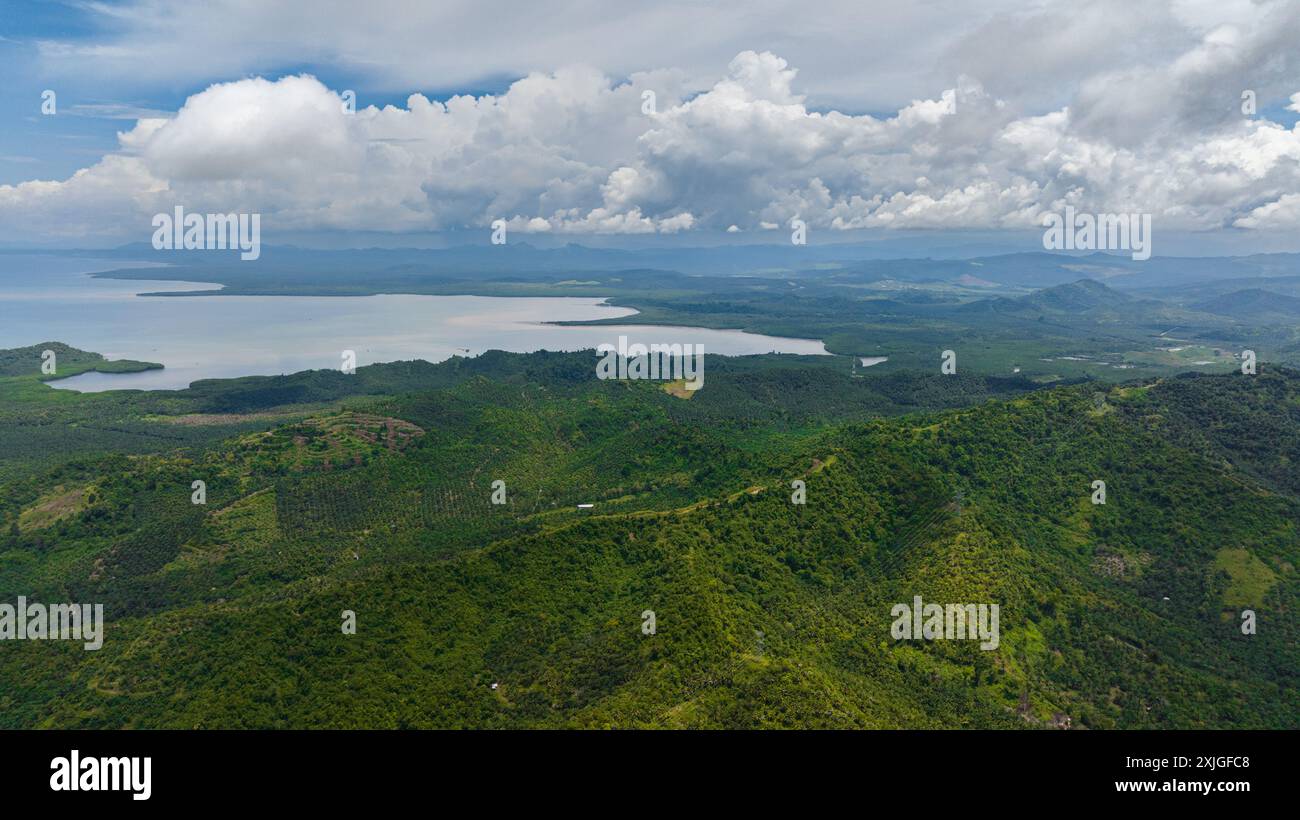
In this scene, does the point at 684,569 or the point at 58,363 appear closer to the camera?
the point at 684,569

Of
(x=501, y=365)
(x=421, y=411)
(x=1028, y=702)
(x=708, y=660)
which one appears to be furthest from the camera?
(x=501, y=365)

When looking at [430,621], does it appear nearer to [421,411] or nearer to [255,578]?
[255,578]

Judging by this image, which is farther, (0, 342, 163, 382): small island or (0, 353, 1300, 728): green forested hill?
(0, 342, 163, 382): small island

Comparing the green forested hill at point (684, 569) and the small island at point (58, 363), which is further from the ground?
the small island at point (58, 363)

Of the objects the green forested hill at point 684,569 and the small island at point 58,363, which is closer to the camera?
the green forested hill at point 684,569

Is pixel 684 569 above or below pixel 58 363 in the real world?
below

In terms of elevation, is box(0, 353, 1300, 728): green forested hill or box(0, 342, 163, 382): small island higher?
box(0, 342, 163, 382): small island
